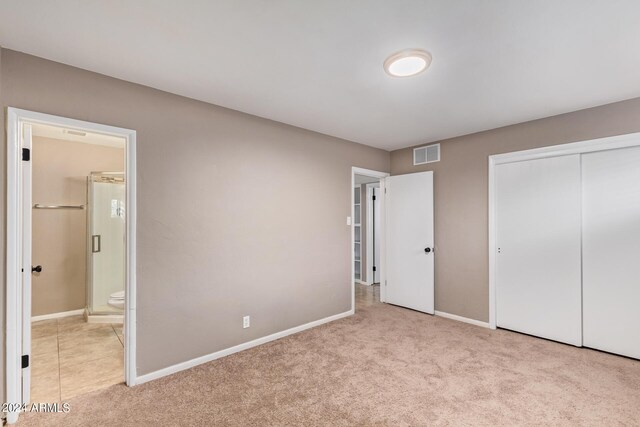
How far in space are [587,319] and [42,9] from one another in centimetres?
497

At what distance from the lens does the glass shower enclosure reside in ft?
13.5

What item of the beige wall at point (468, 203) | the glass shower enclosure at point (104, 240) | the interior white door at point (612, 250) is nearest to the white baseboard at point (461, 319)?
the beige wall at point (468, 203)

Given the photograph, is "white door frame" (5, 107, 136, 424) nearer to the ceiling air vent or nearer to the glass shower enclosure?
the glass shower enclosure

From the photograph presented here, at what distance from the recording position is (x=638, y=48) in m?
1.95

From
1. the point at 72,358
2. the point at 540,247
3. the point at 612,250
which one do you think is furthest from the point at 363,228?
the point at 72,358

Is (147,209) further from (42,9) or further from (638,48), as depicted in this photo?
(638,48)

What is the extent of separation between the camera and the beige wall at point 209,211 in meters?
2.28

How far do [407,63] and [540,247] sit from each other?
2658mm

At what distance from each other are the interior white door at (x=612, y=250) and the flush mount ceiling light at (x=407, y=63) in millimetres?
2277

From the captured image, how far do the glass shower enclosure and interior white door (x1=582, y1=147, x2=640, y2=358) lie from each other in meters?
5.61

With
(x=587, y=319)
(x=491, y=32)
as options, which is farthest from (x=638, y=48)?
(x=587, y=319)

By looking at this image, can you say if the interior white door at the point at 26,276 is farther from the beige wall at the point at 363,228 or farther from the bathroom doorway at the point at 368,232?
the beige wall at the point at 363,228

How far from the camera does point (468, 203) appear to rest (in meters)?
3.90

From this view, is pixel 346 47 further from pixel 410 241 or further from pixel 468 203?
pixel 410 241
